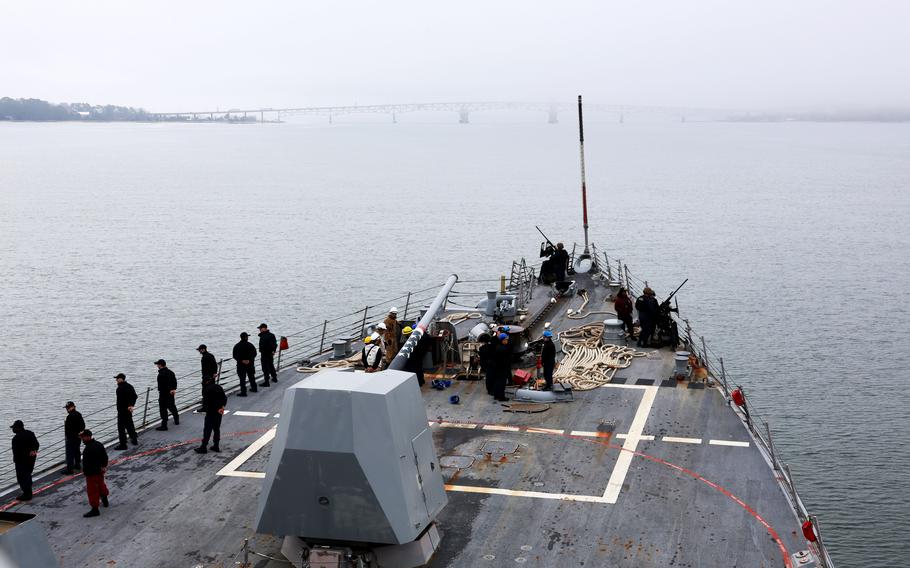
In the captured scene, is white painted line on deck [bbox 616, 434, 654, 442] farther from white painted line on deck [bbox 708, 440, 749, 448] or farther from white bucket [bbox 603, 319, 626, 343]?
white bucket [bbox 603, 319, 626, 343]

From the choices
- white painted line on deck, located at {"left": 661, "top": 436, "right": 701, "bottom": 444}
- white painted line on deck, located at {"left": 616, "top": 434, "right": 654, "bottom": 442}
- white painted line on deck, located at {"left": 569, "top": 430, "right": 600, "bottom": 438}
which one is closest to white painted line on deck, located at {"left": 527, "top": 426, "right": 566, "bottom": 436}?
white painted line on deck, located at {"left": 569, "top": 430, "right": 600, "bottom": 438}

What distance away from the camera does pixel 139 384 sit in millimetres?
30969

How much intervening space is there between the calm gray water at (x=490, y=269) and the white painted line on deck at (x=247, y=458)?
11.8 metres

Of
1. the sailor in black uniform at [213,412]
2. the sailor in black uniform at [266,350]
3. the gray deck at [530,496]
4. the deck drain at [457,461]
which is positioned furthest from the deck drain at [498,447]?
the sailor in black uniform at [266,350]

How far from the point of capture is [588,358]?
64.5ft

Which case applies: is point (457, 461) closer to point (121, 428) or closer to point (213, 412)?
point (213, 412)

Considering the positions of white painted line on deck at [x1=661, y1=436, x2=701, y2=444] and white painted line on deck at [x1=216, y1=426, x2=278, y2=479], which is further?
white painted line on deck at [x1=661, y1=436, x2=701, y2=444]

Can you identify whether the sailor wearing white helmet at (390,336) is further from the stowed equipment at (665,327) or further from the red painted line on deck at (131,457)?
the stowed equipment at (665,327)

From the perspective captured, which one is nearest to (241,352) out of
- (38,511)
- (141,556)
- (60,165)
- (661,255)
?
(38,511)

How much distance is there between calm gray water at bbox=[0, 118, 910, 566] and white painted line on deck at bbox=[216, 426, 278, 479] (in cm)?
1184

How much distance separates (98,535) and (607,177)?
372 ft

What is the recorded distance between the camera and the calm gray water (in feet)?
90.6

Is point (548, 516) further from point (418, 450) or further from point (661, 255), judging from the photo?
point (661, 255)

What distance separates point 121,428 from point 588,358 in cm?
943
